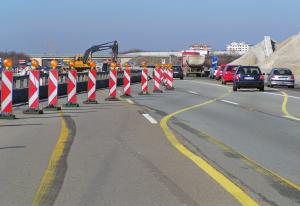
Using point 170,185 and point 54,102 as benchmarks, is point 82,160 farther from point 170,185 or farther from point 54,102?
point 54,102

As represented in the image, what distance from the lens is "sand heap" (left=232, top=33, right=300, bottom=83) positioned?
251 ft

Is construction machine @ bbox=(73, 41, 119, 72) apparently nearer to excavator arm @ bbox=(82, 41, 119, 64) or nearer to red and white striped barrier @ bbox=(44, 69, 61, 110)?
excavator arm @ bbox=(82, 41, 119, 64)

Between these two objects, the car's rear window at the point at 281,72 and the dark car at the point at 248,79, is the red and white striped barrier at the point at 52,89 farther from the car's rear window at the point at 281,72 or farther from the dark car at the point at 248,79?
the car's rear window at the point at 281,72

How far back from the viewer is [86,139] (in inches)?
497

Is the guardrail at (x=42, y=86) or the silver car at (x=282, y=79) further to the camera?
the silver car at (x=282, y=79)

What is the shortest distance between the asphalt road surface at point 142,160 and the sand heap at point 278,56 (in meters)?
53.4

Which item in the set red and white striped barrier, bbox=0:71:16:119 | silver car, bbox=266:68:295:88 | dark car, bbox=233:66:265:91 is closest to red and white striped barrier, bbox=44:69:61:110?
red and white striped barrier, bbox=0:71:16:119

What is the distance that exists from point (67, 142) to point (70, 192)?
4656 mm

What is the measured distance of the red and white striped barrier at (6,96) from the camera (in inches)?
661

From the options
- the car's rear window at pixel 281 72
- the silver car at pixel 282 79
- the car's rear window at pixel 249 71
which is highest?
the car's rear window at pixel 249 71

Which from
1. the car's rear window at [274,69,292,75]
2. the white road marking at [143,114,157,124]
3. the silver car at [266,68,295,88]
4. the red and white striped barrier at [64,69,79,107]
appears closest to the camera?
the white road marking at [143,114,157,124]

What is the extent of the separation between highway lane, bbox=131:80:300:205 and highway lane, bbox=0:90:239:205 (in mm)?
546

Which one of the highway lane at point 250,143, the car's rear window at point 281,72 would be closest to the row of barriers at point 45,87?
the highway lane at point 250,143

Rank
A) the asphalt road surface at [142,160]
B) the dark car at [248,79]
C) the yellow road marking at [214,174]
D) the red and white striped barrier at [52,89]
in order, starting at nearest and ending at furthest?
the yellow road marking at [214,174] → the asphalt road surface at [142,160] → the red and white striped barrier at [52,89] → the dark car at [248,79]
